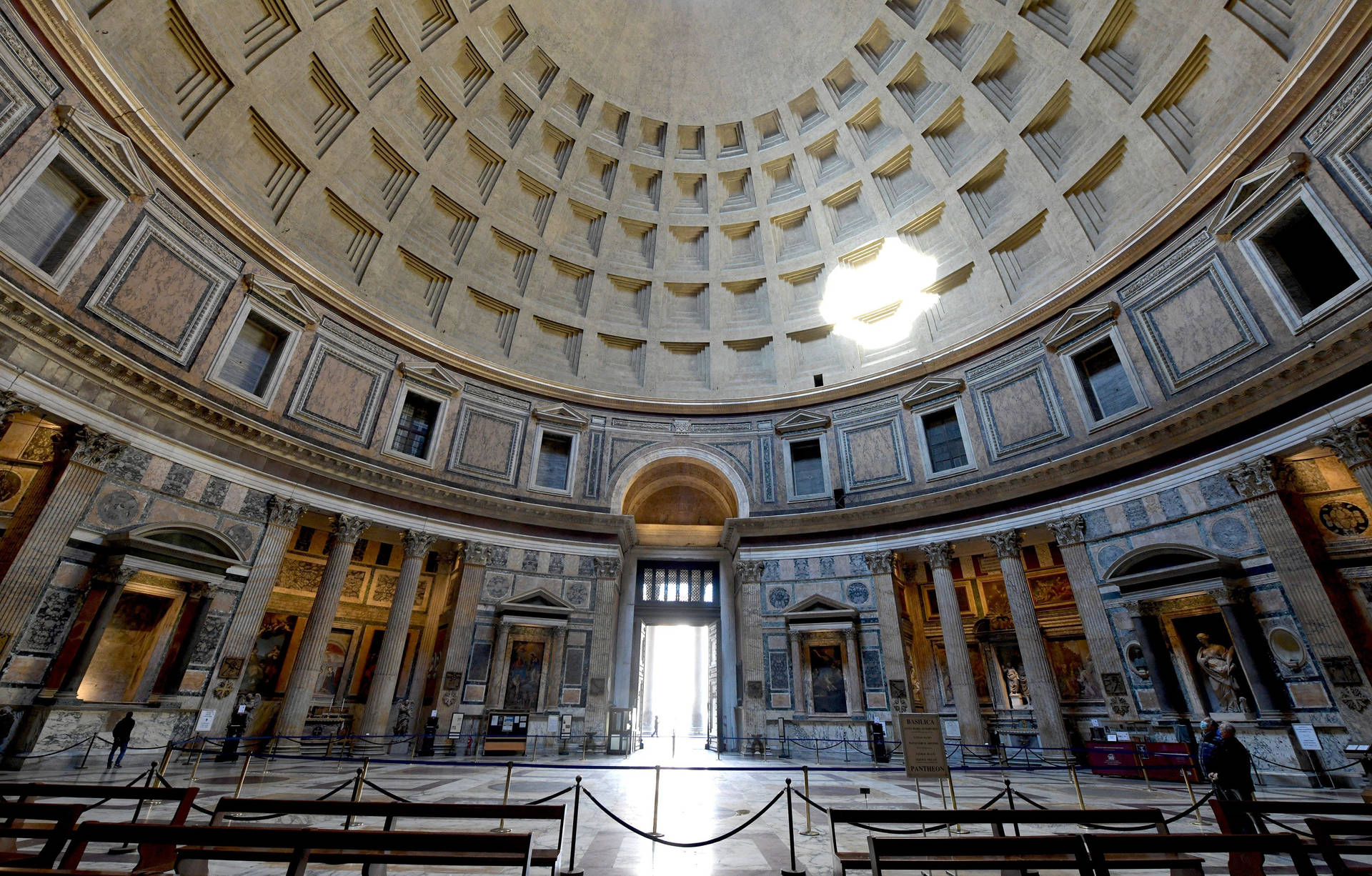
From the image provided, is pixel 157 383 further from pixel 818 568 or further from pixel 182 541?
pixel 818 568

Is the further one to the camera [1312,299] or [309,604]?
[309,604]

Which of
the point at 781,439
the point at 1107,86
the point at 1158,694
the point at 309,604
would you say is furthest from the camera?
the point at 781,439

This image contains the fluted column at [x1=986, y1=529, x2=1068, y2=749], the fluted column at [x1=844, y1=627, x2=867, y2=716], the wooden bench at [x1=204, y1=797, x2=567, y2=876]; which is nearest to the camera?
the wooden bench at [x1=204, y1=797, x2=567, y2=876]

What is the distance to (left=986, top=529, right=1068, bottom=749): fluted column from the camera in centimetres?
1614

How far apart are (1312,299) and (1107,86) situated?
29.9 feet

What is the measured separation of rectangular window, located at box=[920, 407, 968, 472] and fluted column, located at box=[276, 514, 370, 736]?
19.9 meters

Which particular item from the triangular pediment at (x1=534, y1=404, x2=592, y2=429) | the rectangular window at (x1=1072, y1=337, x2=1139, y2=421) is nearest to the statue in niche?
the rectangular window at (x1=1072, y1=337, x2=1139, y2=421)

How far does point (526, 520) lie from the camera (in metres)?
20.9

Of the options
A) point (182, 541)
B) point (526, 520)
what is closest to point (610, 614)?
point (526, 520)

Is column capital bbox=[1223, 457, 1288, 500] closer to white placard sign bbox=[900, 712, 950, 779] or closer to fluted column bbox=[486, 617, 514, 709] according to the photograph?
white placard sign bbox=[900, 712, 950, 779]

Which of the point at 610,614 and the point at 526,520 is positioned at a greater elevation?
the point at 526,520

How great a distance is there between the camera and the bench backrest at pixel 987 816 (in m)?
4.19

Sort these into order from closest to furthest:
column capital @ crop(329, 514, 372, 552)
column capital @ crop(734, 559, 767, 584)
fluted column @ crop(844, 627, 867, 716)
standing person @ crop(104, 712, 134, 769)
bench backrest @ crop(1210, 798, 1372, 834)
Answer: bench backrest @ crop(1210, 798, 1372, 834) < standing person @ crop(104, 712, 134, 769) < column capital @ crop(329, 514, 372, 552) < fluted column @ crop(844, 627, 867, 716) < column capital @ crop(734, 559, 767, 584)

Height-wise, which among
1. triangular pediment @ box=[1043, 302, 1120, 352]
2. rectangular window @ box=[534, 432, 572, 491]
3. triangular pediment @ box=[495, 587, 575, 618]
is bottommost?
triangular pediment @ box=[495, 587, 575, 618]
